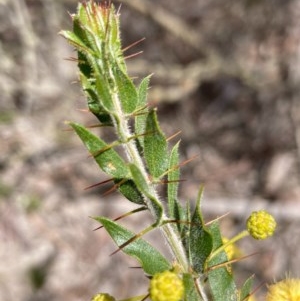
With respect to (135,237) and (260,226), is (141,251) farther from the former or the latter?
(260,226)

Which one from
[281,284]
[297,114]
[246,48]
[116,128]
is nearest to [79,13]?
[116,128]

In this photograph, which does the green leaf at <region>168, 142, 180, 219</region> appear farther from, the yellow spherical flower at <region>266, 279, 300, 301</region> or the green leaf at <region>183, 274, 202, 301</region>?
the yellow spherical flower at <region>266, 279, 300, 301</region>

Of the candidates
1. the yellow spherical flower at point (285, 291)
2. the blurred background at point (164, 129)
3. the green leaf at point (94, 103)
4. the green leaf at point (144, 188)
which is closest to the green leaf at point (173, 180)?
the green leaf at point (144, 188)

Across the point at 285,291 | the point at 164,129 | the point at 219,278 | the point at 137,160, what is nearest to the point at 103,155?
the point at 137,160

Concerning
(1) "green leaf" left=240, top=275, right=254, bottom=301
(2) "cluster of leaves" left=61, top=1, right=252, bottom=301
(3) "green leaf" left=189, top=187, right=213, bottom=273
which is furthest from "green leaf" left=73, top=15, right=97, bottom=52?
(1) "green leaf" left=240, top=275, right=254, bottom=301

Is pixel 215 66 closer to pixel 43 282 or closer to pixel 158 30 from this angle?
pixel 158 30

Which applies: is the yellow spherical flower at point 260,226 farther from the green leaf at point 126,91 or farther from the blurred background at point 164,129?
the blurred background at point 164,129
